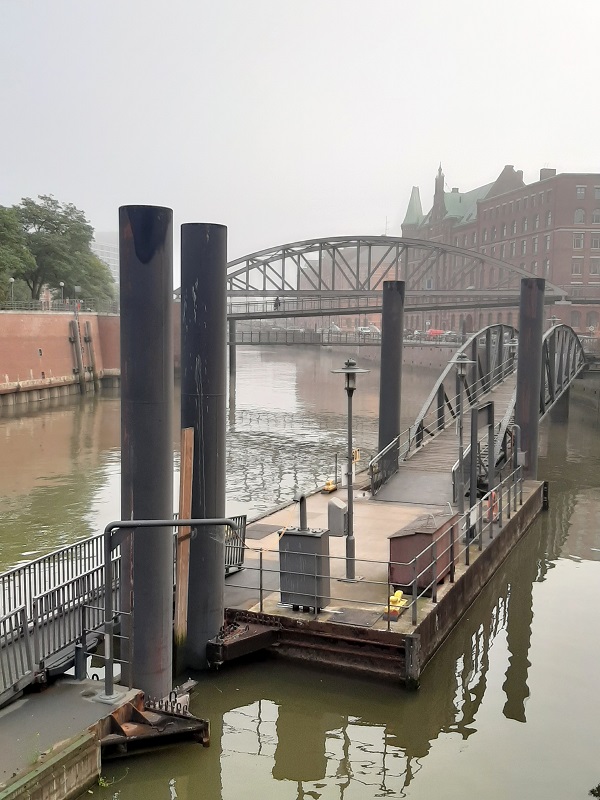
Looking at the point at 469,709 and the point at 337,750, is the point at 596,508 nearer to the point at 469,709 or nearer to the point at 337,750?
the point at 469,709

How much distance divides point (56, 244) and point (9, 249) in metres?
13.8

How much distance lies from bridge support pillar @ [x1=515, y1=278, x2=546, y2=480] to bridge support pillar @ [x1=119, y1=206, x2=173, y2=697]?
15.5 m

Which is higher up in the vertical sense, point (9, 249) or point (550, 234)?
point (550, 234)

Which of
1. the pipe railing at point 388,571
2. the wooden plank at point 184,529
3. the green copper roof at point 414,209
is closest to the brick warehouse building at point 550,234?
the green copper roof at point 414,209

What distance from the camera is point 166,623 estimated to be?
10.3 metres

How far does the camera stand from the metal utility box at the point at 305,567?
40.3ft

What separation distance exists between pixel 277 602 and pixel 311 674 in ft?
4.37

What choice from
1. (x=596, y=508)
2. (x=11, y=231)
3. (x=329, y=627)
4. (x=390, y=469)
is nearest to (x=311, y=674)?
(x=329, y=627)

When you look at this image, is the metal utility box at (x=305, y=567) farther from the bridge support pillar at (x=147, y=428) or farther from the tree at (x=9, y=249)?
the tree at (x=9, y=249)

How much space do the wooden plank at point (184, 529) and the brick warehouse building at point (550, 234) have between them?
8045 centimetres

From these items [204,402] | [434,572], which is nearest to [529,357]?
[434,572]

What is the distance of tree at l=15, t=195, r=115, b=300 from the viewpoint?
82.1 metres

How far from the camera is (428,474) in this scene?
21781 mm

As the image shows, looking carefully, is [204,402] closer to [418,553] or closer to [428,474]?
[418,553]
